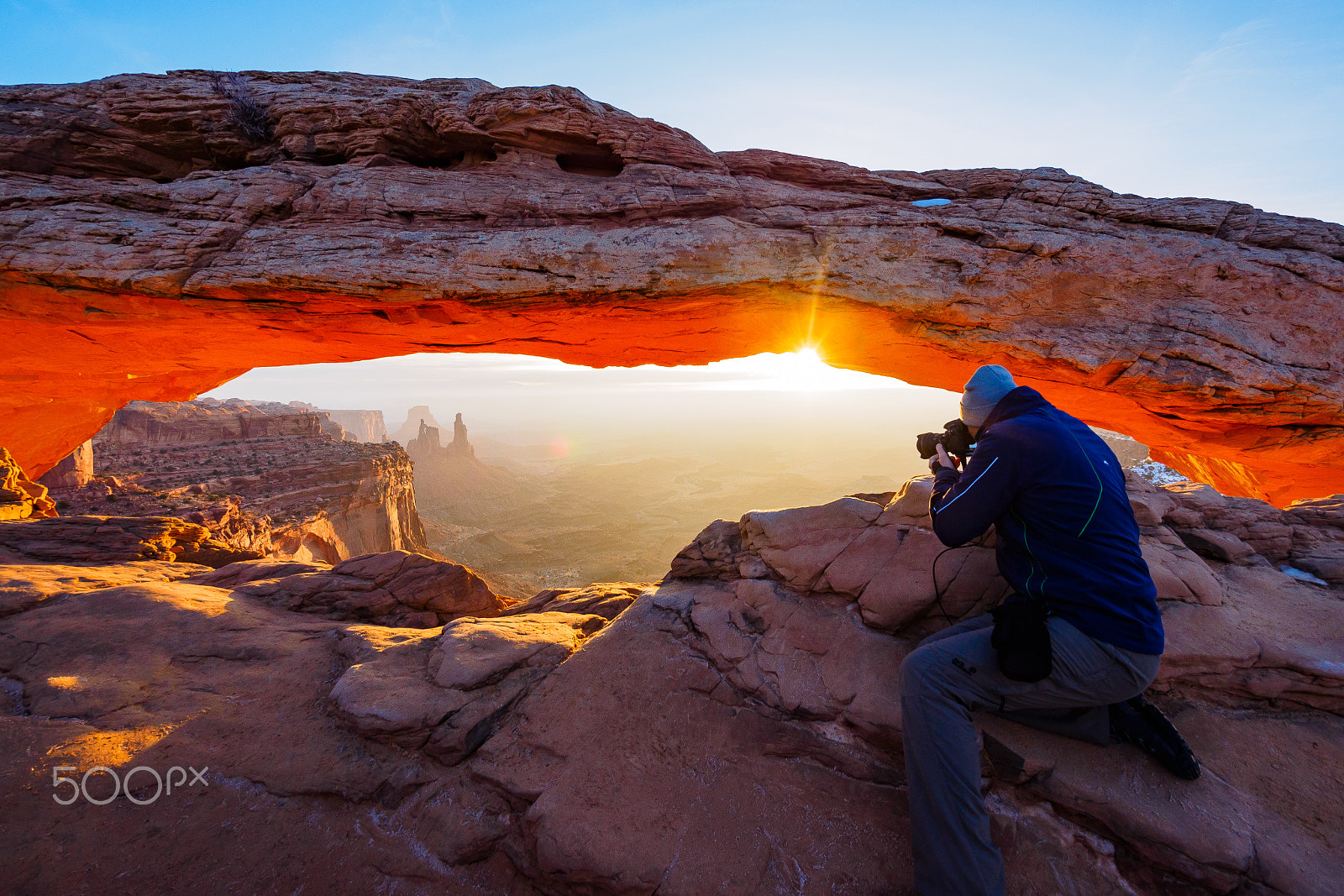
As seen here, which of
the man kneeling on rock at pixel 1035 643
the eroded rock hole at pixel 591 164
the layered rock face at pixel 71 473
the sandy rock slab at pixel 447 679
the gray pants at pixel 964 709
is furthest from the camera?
the layered rock face at pixel 71 473

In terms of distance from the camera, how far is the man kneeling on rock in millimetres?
2867

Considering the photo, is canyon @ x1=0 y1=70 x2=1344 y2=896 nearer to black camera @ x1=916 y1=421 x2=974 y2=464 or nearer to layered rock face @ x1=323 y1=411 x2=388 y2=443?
black camera @ x1=916 y1=421 x2=974 y2=464

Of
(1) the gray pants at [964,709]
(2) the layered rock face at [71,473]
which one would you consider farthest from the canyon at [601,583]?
(2) the layered rock face at [71,473]

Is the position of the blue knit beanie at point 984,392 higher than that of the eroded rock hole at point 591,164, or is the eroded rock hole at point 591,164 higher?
the eroded rock hole at point 591,164

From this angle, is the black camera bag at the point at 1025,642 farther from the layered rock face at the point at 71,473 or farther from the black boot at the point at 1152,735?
the layered rock face at the point at 71,473

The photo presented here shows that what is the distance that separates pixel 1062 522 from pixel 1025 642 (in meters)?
0.83

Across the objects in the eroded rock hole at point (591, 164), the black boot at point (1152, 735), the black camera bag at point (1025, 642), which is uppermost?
the eroded rock hole at point (591, 164)

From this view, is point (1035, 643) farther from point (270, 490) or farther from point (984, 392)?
point (270, 490)

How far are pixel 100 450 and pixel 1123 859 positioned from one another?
4256 centimetres

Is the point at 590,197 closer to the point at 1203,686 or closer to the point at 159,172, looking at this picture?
the point at 159,172

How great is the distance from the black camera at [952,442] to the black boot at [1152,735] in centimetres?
214

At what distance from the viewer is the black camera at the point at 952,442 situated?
4234 millimetres

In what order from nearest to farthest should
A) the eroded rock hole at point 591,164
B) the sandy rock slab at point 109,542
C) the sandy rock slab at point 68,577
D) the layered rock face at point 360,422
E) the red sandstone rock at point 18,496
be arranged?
1. the sandy rock slab at point 68,577
2. the sandy rock slab at point 109,542
3. the eroded rock hole at point 591,164
4. the red sandstone rock at point 18,496
5. the layered rock face at point 360,422

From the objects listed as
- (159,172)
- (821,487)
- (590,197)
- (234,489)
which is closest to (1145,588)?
(590,197)
